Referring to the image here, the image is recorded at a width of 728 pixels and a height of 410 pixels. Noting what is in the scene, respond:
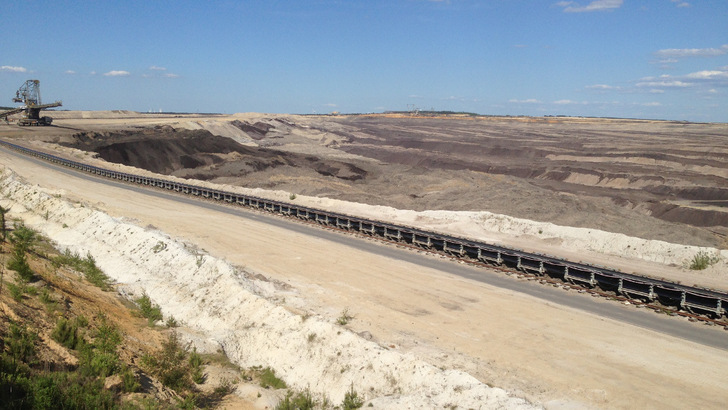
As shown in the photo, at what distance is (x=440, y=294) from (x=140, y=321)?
9188 millimetres

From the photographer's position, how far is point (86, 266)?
21.1 metres

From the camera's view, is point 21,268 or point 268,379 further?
point 21,268

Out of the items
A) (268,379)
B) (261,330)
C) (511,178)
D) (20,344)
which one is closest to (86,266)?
(261,330)

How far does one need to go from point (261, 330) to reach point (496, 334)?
6254mm

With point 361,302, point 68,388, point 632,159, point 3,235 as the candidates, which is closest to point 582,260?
point 361,302

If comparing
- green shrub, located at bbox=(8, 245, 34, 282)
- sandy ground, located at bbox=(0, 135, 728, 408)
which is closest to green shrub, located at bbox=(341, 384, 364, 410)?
sandy ground, located at bbox=(0, 135, 728, 408)

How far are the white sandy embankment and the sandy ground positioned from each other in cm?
54

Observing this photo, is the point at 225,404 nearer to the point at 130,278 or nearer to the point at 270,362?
the point at 270,362

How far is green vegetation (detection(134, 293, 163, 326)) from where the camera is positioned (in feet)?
52.7

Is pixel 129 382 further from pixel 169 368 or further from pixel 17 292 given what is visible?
pixel 17 292

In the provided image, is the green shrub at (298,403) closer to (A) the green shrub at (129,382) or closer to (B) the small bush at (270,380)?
(B) the small bush at (270,380)

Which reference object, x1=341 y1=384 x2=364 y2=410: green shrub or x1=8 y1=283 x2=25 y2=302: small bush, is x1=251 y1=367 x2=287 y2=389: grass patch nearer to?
x1=341 y1=384 x2=364 y2=410: green shrub

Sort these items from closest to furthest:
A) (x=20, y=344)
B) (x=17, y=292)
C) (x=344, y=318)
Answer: (x=20, y=344) → (x=17, y=292) → (x=344, y=318)

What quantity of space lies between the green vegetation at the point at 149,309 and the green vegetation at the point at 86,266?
6.06ft
